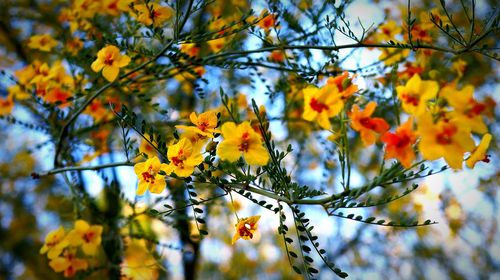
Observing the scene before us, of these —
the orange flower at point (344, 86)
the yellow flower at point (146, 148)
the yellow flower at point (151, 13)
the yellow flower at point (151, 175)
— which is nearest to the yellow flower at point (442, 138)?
the orange flower at point (344, 86)

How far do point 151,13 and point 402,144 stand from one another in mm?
933

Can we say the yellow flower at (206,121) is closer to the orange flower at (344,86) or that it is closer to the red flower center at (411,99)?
the orange flower at (344,86)

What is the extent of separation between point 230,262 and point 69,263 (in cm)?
409

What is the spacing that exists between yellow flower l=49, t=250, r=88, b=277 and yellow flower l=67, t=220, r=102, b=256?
6 centimetres

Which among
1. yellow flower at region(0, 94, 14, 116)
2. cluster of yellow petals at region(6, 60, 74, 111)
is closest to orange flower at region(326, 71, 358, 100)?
cluster of yellow petals at region(6, 60, 74, 111)

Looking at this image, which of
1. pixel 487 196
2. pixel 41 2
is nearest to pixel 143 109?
pixel 41 2

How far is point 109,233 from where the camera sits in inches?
88.5

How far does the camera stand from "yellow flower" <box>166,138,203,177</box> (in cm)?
108

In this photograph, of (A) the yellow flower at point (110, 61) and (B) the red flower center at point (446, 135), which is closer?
(B) the red flower center at point (446, 135)

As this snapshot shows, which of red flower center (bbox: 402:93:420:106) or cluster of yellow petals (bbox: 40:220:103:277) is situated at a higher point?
cluster of yellow petals (bbox: 40:220:103:277)

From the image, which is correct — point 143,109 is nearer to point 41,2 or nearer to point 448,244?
point 41,2

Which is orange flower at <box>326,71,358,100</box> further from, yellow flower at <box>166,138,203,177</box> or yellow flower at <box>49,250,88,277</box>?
yellow flower at <box>49,250,88,277</box>

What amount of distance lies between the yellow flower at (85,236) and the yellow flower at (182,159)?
83 centimetres

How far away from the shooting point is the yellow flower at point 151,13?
1.47 m
